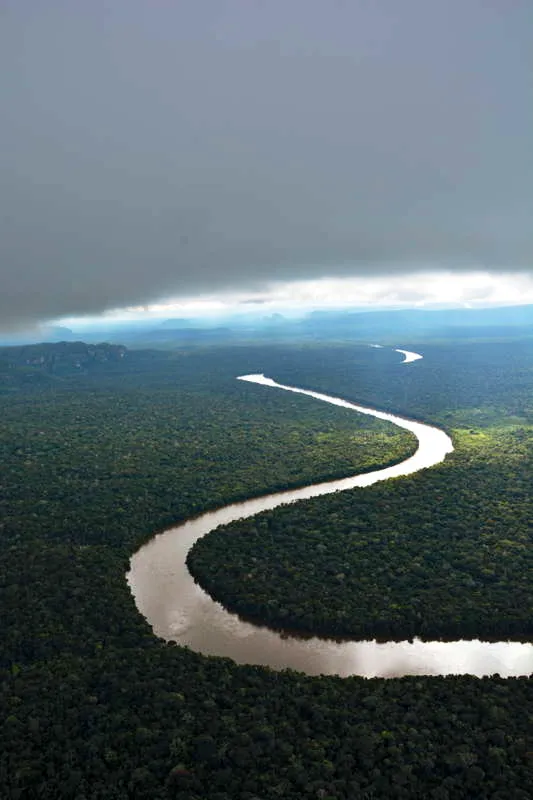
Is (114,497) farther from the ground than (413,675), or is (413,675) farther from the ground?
(114,497)

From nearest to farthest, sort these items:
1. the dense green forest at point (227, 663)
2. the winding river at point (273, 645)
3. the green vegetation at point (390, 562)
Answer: the dense green forest at point (227, 663)
the winding river at point (273, 645)
the green vegetation at point (390, 562)

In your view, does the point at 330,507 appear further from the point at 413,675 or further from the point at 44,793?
the point at 44,793

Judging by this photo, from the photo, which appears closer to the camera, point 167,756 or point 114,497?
point 167,756

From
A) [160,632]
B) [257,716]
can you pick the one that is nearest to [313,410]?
[160,632]

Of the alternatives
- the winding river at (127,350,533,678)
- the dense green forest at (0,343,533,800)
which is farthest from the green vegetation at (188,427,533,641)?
the winding river at (127,350,533,678)

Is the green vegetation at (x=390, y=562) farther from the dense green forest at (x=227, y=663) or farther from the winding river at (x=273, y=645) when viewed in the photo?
the winding river at (x=273, y=645)

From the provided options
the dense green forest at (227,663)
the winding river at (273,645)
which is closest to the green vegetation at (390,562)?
the dense green forest at (227,663)

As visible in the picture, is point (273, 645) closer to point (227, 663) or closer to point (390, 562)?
point (227, 663)

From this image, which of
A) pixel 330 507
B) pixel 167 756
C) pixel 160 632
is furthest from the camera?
pixel 330 507
